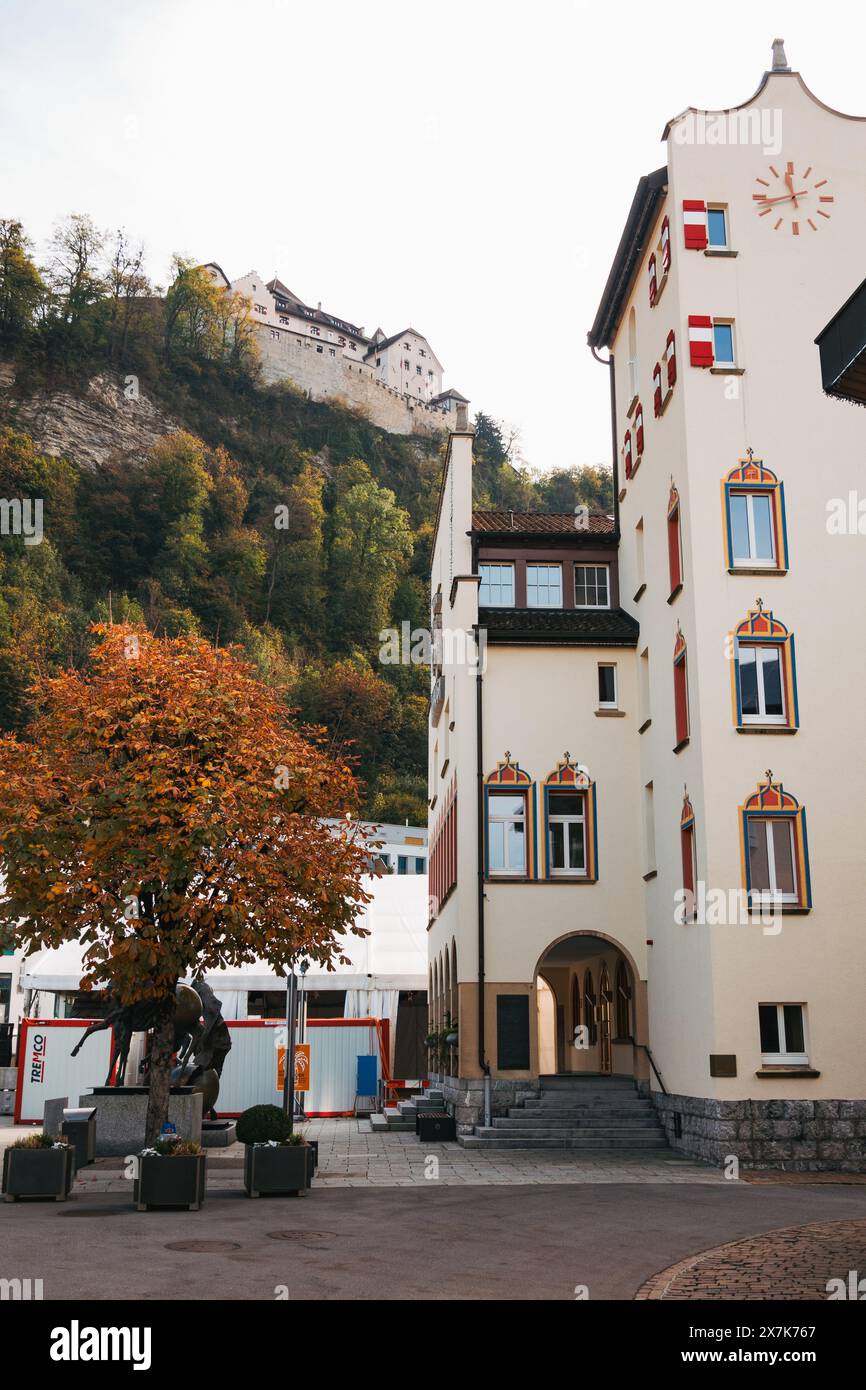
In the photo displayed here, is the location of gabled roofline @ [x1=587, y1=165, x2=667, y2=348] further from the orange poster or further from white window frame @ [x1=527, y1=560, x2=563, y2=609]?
the orange poster

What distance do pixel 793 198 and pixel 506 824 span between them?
14240mm

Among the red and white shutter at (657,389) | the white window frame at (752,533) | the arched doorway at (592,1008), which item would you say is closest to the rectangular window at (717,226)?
the red and white shutter at (657,389)

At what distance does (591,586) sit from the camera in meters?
31.4

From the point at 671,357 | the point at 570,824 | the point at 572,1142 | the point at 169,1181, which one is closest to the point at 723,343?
the point at 671,357

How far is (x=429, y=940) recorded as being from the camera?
38.7 m

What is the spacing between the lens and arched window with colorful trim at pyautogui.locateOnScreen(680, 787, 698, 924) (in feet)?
76.3

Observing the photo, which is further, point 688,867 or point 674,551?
point 674,551

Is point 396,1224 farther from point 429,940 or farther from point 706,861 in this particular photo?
point 429,940

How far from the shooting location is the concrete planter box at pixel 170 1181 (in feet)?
49.2

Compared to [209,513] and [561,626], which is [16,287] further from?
[561,626]

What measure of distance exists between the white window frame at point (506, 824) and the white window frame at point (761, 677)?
641cm

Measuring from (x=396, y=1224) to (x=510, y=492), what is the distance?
384ft

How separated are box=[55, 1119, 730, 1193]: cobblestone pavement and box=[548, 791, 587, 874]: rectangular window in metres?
6.29
